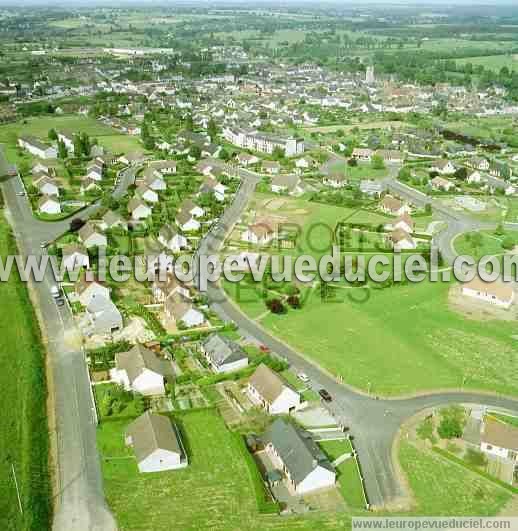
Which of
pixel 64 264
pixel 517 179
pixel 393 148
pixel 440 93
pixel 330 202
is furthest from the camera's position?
pixel 440 93

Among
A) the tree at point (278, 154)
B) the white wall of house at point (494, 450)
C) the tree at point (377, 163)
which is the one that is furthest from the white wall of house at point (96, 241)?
the tree at point (377, 163)

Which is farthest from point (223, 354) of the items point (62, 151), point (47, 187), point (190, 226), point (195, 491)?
point (62, 151)

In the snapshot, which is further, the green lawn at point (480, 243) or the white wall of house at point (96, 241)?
the green lawn at point (480, 243)

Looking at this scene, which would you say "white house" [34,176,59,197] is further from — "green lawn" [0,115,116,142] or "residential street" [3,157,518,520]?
"green lawn" [0,115,116,142]

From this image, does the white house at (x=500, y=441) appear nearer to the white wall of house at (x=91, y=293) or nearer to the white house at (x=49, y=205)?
the white wall of house at (x=91, y=293)

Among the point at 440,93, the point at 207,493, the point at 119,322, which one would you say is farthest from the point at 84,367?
the point at 440,93

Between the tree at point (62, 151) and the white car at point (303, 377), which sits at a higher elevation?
the tree at point (62, 151)

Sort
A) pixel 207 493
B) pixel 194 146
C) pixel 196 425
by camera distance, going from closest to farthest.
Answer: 1. pixel 207 493
2. pixel 196 425
3. pixel 194 146

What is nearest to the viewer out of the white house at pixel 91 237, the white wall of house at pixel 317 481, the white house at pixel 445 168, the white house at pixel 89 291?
the white wall of house at pixel 317 481

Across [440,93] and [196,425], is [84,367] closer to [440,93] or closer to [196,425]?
[196,425]
